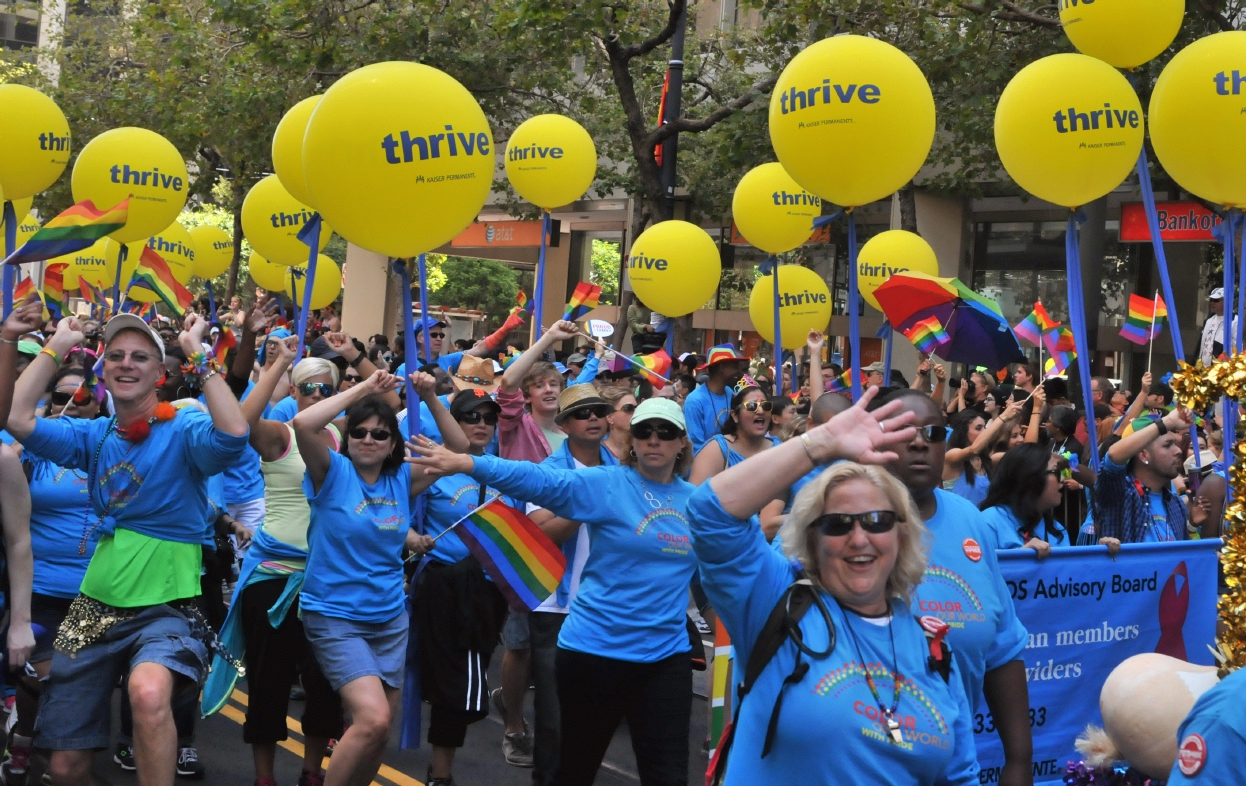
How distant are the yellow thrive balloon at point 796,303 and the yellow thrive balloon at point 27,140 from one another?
5964mm

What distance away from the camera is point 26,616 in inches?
194

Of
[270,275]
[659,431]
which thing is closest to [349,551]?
[659,431]

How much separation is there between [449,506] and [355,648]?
4.03 feet

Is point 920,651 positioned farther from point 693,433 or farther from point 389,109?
point 693,433

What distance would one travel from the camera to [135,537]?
503 cm

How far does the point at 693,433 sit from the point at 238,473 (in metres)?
3.48

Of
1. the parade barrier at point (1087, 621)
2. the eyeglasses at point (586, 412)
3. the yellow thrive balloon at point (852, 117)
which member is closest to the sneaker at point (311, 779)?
the eyeglasses at point (586, 412)

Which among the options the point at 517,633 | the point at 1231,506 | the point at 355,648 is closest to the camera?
the point at 1231,506

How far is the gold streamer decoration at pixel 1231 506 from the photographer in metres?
3.22

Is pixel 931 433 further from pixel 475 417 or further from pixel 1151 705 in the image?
pixel 475 417

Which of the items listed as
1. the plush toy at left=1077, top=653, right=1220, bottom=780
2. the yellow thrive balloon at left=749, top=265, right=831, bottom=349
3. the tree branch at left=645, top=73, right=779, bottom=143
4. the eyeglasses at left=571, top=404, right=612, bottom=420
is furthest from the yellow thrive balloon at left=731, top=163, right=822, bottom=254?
the plush toy at left=1077, top=653, right=1220, bottom=780

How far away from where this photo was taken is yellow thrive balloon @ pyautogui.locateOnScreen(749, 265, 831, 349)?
1124 centimetres

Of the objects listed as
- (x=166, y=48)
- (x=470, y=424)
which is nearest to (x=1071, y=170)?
(x=470, y=424)

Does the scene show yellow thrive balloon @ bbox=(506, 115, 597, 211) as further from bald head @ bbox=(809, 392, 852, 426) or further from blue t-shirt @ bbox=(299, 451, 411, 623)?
bald head @ bbox=(809, 392, 852, 426)
